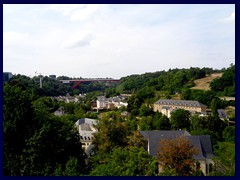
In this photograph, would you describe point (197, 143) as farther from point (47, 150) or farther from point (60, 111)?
point (60, 111)

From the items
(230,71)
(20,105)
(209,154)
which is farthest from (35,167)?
(230,71)

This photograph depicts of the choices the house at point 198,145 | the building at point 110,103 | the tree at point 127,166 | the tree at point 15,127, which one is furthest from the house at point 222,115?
the tree at point 15,127

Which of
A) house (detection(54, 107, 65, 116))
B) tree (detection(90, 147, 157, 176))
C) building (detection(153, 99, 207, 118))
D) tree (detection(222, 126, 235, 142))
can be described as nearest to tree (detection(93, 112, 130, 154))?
tree (detection(90, 147, 157, 176))

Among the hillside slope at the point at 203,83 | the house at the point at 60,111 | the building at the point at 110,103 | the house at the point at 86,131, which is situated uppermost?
the hillside slope at the point at 203,83

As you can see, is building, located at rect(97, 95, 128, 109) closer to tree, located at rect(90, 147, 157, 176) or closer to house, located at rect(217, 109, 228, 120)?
house, located at rect(217, 109, 228, 120)

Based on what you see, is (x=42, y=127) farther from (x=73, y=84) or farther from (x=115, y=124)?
(x=73, y=84)

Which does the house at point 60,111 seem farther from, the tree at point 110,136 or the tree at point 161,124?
the tree at point 110,136
